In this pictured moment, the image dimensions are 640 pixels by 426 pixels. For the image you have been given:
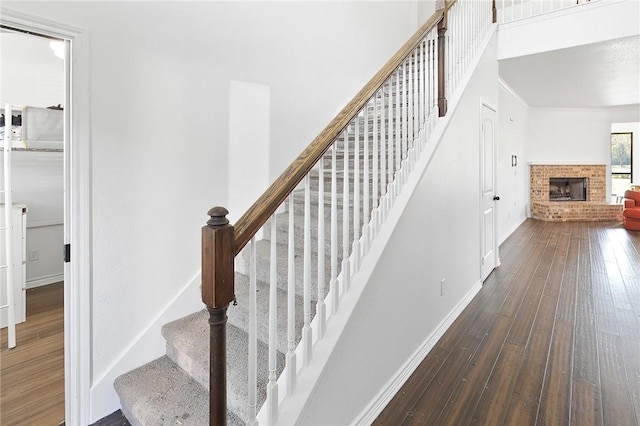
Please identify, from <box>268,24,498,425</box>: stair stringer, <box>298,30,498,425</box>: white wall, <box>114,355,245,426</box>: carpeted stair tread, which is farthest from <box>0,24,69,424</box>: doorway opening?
<box>298,30,498,425</box>: white wall

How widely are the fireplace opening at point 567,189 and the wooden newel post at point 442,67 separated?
24.6 ft

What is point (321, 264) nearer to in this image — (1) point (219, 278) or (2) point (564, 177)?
(1) point (219, 278)

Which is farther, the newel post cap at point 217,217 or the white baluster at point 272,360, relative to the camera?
the white baluster at point 272,360

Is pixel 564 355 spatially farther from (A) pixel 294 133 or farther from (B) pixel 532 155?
(B) pixel 532 155

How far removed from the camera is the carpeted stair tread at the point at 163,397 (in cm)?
153

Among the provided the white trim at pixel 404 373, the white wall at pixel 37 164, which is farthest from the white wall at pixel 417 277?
the white wall at pixel 37 164

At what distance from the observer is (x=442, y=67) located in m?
2.51

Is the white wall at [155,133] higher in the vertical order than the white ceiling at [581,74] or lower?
lower

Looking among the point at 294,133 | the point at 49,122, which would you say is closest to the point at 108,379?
the point at 294,133

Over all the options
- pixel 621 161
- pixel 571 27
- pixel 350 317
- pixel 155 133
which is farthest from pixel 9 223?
pixel 621 161

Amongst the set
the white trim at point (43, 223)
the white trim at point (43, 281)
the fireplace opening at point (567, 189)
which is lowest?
the white trim at point (43, 281)

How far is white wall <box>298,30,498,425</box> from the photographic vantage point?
1.57 metres

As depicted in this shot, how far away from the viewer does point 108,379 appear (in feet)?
6.03

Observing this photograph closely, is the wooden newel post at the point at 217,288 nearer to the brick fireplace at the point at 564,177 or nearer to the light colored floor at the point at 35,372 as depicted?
the light colored floor at the point at 35,372
